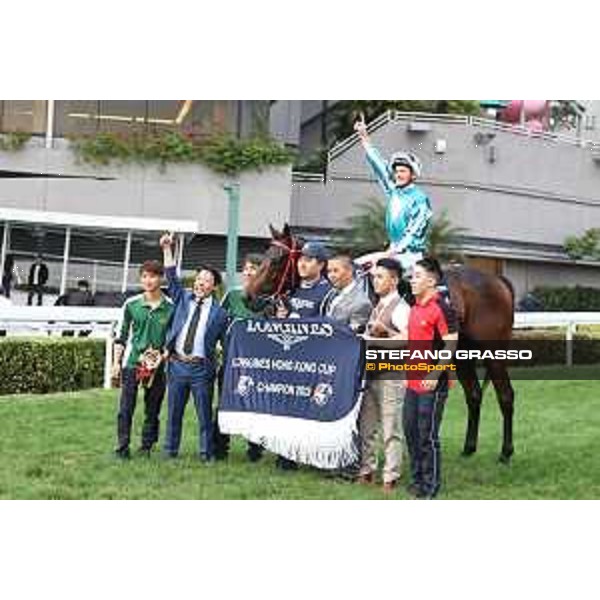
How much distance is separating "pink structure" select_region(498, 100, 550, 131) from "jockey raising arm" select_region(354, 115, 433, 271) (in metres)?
0.52

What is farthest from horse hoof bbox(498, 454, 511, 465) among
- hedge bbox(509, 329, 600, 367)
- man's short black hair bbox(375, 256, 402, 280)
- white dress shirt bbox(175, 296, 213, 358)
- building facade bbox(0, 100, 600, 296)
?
white dress shirt bbox(175, 296, 213, 358)

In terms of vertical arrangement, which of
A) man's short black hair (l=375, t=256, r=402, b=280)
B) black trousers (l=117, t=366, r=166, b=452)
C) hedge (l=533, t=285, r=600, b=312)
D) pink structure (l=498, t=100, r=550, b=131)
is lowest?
black trousers (l=117, t=366, r=166, b=452)

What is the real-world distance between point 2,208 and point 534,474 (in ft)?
9.86

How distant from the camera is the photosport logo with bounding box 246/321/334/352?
19.0ft

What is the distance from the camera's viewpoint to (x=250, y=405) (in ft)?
Result: 19.5

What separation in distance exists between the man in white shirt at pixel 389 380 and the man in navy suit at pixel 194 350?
2.74 ft

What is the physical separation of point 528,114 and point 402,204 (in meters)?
0.78

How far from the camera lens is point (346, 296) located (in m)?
5.82

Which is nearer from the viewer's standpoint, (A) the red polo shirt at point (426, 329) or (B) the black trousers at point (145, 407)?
(A) the red polo shirt at point (426, 329)

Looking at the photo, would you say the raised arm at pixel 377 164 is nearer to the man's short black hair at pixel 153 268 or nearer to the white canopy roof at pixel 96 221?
the white canopy roof at pixel 96 221

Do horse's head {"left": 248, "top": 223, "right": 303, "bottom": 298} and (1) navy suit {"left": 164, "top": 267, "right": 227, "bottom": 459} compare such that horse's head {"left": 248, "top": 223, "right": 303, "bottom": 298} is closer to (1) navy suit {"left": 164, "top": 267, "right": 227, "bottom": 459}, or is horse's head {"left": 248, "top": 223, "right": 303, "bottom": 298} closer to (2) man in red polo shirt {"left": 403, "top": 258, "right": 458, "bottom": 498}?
(1) navy suit {"left": 164, "top": 267, "right": 227, "bottom": 459}

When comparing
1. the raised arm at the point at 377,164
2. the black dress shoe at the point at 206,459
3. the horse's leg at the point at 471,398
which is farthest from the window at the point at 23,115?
the horse's leg at the point at 471,398

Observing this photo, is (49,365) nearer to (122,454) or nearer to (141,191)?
(122,454)

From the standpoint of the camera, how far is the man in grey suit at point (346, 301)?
19.0ft
